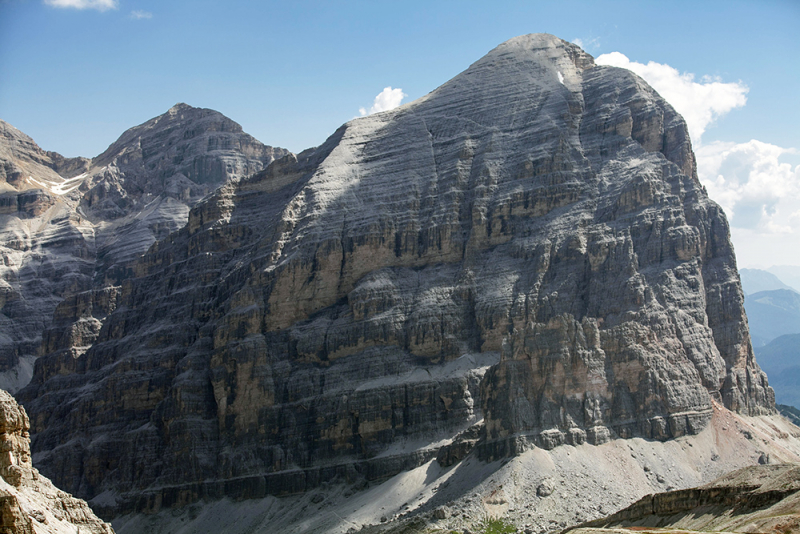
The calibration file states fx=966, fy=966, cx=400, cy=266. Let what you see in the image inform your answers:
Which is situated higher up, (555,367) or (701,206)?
(701,206)

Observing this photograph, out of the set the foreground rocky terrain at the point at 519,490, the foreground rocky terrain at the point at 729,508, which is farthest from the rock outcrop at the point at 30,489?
the foreground rocky terrain at the point at 519,490

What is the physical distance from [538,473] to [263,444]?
56184 millimetres

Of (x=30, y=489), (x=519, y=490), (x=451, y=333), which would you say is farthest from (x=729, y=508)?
(x=451, y=333)

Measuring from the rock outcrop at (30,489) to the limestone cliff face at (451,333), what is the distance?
3544 inches

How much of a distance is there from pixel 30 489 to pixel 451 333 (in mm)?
120688

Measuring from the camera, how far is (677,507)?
100188 millimetres

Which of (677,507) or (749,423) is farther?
(749,423)

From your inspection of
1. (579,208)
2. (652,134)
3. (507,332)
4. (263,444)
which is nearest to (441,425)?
(507,332)

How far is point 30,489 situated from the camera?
173 ft

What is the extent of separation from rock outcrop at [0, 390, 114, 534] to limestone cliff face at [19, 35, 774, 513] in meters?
90.0

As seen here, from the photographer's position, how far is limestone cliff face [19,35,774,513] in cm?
14788

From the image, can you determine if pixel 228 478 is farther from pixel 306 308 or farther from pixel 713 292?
pixel 713 292

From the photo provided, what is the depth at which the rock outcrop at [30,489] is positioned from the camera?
49.8 m

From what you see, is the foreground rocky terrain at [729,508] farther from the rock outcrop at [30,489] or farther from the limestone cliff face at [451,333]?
the rock outcrop at [30,489]
